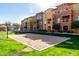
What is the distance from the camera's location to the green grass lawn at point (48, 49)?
3.25 metres

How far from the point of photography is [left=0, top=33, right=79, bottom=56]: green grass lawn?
10.7 feet

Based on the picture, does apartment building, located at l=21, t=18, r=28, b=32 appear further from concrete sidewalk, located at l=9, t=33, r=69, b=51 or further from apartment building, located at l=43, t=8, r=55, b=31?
apartment building, located at l=43, t=8, r=55, b=31

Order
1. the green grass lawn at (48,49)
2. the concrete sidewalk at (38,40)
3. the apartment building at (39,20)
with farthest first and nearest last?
the apartment building at (39,20), the concrete sidewalk at (38,40), the green grass lawn at (48,49)

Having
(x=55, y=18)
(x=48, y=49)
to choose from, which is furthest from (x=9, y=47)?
(x=55, y=18)

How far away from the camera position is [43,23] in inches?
141

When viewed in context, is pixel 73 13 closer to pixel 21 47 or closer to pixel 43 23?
pixel 43 23

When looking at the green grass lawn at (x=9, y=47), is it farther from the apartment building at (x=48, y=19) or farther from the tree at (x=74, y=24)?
the tree at (x=74, y=24)

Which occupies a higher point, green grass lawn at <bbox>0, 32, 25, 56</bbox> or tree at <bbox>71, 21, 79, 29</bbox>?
tree at <bbox>71, 21, 79, 29</bbox>

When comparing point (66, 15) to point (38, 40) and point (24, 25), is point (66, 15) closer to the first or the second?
point (38, 40)

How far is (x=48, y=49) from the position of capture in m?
3.32

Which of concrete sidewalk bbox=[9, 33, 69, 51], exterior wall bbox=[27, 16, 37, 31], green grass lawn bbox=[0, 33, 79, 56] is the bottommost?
green grass lawn bbox=[0, 33, 79, 56]

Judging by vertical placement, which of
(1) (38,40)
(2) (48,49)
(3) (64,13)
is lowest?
(2) (48,49)

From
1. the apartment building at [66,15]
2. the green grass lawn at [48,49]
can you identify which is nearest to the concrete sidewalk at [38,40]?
the green grass lawn at [48,49]

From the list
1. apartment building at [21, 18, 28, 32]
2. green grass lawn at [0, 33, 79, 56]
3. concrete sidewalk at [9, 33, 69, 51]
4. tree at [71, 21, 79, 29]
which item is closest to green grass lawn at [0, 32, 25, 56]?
green grass lawn at [0, 33, 79, 56]
